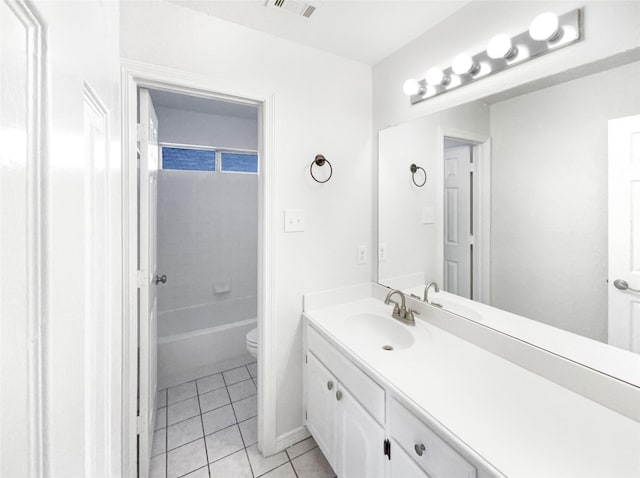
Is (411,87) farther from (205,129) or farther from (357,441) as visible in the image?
(205,129)

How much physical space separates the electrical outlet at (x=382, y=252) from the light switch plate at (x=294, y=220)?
0.55 m

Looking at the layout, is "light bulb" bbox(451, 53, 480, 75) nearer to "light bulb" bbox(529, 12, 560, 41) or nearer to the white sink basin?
"light bulb" bbox(529, 12, 560, 41)

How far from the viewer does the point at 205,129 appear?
2.94 metres

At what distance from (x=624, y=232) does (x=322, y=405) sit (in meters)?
1.41

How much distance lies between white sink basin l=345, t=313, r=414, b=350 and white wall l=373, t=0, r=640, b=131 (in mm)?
1139

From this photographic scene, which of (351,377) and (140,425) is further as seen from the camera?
(140,425)

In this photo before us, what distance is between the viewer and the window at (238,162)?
3.11 m

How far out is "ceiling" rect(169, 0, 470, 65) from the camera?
1.35 m

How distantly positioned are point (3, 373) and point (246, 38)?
5.57 ft

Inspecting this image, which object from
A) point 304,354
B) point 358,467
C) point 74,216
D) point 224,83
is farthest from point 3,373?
point 304,354

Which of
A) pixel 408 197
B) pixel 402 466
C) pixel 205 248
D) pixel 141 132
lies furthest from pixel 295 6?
pixel 205 248

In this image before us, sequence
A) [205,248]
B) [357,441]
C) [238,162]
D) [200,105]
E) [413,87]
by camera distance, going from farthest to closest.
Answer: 1. [238,162]
2. [205,248]
3. [200,105]
4. [413,87]
5. [357,441]

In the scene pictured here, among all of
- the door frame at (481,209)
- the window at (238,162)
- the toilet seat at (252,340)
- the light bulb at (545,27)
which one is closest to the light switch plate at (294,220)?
the door frame at (481,209)

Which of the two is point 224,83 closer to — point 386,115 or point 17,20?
point 386,115
